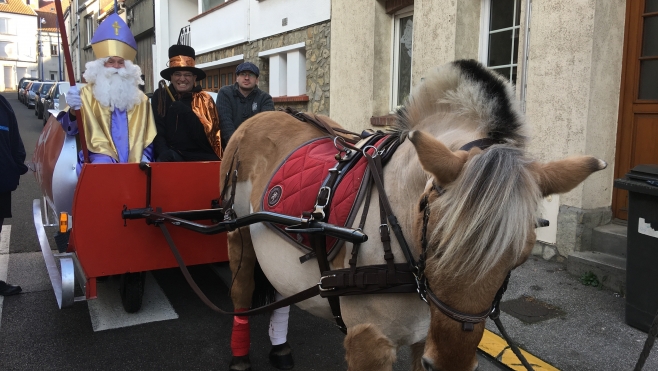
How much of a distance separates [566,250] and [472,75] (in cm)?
365

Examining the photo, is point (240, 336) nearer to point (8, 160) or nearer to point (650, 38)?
point (8, 160)

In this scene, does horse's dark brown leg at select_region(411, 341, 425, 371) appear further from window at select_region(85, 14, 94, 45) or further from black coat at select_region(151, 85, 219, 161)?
window at select_region(85, 14, 94, 45)

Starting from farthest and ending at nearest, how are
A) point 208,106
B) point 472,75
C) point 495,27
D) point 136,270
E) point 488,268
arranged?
point 495,27 → point 208,106 → point 136,270 → point 472,75 → point 488,268

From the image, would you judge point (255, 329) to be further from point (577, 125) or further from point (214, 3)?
point (214, 3)

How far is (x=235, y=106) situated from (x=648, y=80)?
3.97 meters

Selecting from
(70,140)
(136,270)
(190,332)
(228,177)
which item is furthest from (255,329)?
(70,140)

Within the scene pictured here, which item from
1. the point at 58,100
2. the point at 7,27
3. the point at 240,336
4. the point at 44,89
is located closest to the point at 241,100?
the point at 240,336

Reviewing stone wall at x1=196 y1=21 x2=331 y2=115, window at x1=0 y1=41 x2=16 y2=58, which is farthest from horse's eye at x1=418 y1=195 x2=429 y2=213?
window at x1=0 y1=41 x2=16 y2=58

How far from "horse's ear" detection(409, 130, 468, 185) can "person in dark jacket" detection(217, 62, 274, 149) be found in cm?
313

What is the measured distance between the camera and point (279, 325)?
322cm

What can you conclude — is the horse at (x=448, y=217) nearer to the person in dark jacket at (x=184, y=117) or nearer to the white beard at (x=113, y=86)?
the person in dark jacket at (x=184, y=117)

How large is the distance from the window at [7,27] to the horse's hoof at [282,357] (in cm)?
6460

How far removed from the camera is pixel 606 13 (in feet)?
15.3

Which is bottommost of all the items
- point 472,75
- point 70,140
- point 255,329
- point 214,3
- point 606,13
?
point 255,329
